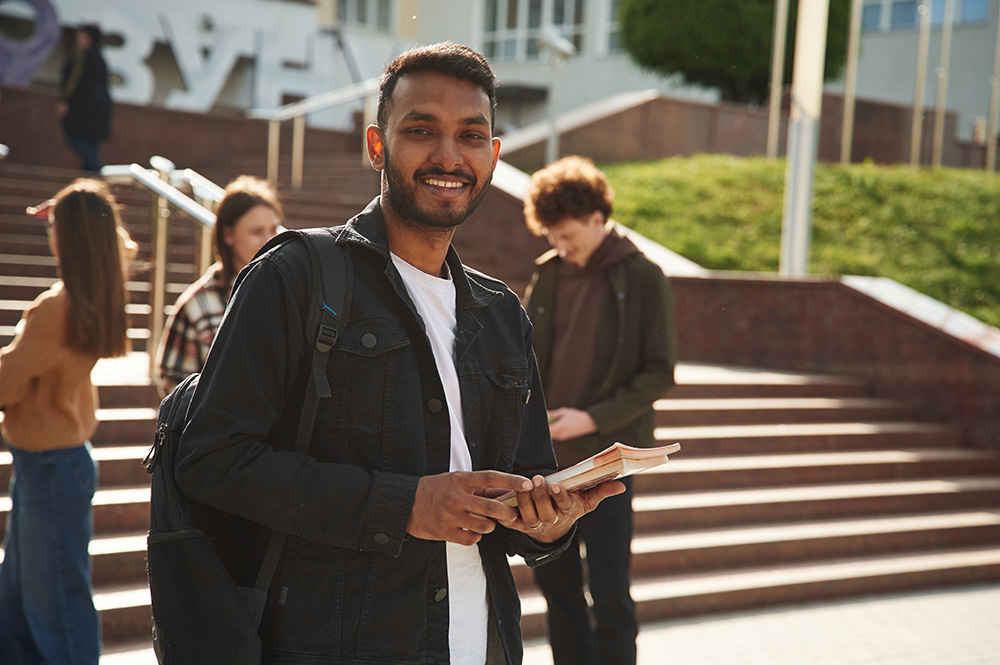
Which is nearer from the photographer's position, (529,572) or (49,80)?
(529,572)

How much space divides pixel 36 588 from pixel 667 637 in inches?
124

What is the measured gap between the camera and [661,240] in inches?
462

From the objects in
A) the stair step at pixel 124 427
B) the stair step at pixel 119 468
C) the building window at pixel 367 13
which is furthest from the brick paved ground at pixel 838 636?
the building window at pixel 367 13

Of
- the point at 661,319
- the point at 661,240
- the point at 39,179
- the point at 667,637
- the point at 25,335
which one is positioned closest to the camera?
the point at 25,335

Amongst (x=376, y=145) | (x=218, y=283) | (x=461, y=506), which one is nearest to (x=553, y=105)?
(x=218, y=283)

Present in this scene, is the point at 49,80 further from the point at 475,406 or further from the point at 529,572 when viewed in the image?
the point at 475,406

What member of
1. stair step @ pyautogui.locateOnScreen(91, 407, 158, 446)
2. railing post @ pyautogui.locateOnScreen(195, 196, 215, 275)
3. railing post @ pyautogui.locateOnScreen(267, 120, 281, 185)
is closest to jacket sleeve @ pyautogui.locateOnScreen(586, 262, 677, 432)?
stair step @ pyautogui.locateOnScreen(91, 407, 158, 446)

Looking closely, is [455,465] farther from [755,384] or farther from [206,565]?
[755,384]

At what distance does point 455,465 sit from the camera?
196cm

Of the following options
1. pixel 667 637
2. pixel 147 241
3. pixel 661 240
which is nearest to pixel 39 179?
pixel 147 241

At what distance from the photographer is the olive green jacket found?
388 cm

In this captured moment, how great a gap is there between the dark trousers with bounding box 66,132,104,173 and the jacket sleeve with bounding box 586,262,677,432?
9977 millimetres

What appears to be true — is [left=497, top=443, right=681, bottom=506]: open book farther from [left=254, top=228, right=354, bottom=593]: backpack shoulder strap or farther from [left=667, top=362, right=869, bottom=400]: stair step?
[left=667, top=362, right=869, bottom=400]: stair step

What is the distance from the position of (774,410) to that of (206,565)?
696 centimetres
